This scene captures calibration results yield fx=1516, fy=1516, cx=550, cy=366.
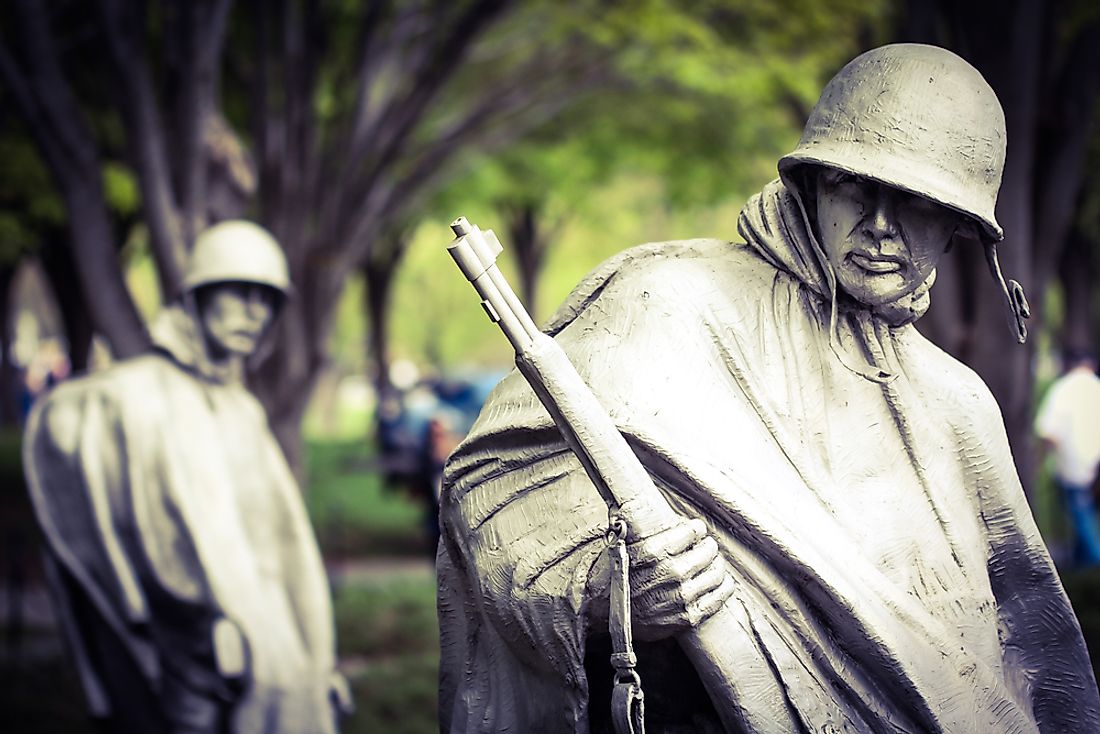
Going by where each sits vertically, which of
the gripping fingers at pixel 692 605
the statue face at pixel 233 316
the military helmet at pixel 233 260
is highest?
the military helmet at pixel 233 260

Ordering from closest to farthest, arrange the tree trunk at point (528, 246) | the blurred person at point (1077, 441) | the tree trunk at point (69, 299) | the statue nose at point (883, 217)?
the statue nose at point (883, 217), the blurred person at point (1077, 441), the tree trunk at point (69, 299), the tree trunk at point (528, 246)

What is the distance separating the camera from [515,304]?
8.20 feet

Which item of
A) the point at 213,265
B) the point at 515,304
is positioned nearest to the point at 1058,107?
the point at 213,265

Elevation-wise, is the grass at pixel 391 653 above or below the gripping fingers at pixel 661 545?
below

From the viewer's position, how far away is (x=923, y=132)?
2711 millimetres

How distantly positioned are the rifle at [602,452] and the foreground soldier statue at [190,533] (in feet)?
14.2

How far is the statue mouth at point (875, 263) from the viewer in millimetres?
2838

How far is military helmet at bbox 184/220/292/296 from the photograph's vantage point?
278 inches

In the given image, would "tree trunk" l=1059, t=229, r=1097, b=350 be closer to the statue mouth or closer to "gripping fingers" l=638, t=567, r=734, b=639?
the statue mouth

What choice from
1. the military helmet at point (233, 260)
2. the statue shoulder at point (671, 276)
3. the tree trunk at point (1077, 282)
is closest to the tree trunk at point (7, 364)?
the tree trunk at point (1077, 282)

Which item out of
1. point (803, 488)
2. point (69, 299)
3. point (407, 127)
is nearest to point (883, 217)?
point (803, 488)

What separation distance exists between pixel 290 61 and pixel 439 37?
6.16ft

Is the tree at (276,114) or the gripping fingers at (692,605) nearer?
the gripping fingers at (692,605)

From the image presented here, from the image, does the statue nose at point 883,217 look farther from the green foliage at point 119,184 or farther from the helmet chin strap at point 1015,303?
the green foliage at point 119,184
